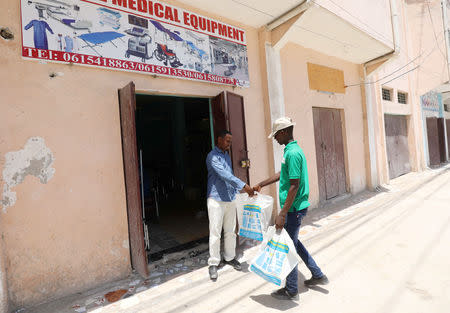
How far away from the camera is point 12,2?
106 inches

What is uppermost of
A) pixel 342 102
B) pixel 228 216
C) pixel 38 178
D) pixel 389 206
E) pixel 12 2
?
pixel 12 2

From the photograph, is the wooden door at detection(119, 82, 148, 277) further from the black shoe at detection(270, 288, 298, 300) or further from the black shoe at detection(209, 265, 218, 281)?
the black shoe at detection(270, 288, 298, 300)

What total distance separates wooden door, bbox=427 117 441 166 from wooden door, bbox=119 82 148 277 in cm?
1389

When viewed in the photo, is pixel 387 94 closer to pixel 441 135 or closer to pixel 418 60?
pixel 418 60

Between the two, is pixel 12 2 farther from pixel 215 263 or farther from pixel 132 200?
pixel 215 263

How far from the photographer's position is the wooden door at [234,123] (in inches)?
159

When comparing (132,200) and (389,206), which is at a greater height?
(132,200)

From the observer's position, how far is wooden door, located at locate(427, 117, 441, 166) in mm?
12102

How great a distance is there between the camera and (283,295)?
2.61 m

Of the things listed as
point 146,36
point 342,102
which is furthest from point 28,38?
point 342,102

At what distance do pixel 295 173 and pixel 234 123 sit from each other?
6.40ft

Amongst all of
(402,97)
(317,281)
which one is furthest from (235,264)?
(402,97)

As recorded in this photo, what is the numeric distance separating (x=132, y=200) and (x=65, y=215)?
0.73 metres

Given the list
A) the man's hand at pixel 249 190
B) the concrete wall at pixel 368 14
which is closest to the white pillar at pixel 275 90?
the concrete wall at pixel 368 14
